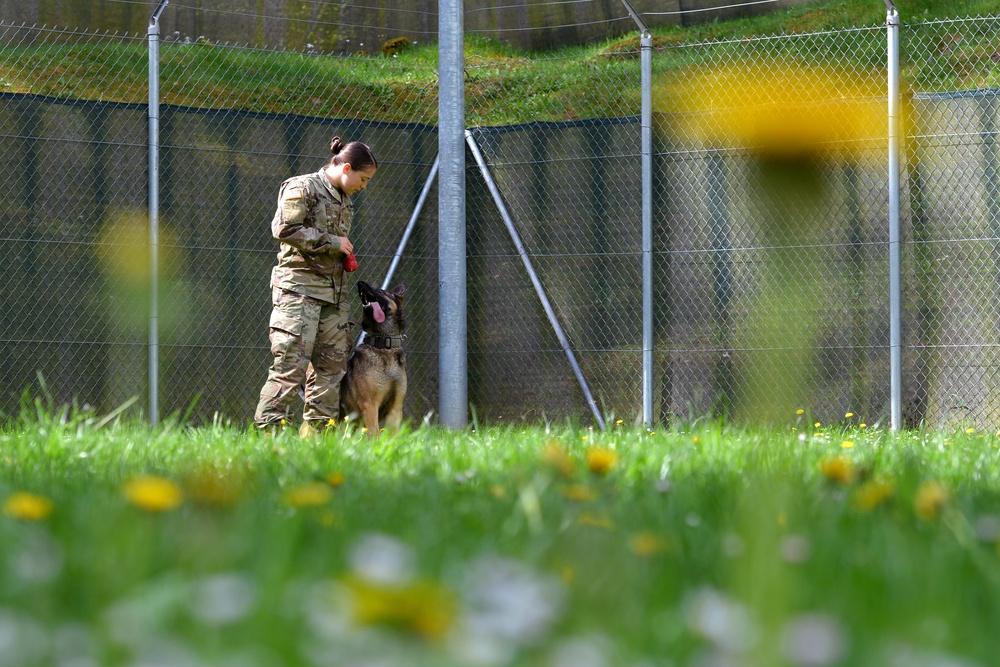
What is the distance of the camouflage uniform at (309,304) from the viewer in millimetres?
6352

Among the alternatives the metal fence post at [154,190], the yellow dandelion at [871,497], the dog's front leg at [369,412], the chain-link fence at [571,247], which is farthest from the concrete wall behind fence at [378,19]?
the yellow dandelion at [871,497]

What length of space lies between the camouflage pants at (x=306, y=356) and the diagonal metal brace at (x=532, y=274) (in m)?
2.04

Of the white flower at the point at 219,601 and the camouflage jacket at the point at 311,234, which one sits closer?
the white flower at the point at 219,601

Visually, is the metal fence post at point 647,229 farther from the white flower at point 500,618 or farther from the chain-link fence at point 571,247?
the white flower at point 500,618

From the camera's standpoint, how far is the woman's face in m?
6.52

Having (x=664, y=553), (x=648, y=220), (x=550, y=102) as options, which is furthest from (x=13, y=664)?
(x=550, y=102)

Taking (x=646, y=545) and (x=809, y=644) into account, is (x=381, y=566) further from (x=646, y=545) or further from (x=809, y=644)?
(x=646, y=545)

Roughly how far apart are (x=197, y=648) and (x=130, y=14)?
13835 millimetres

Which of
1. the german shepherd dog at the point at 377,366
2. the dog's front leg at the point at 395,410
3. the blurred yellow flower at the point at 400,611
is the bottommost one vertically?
the dog's front leg at the point at 395,410

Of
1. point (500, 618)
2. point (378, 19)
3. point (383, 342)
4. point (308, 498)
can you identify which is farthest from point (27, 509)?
point (378, 19)

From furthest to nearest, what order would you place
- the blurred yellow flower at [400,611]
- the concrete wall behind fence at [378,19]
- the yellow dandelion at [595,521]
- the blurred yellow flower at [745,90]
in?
the concrete wall behind fence at [378,19] < the blurred yellow flower at [745,90] < the yellow dandelion at [595,521] < the blurred yellow flower at [400,611]

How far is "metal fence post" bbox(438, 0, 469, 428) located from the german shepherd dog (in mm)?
1218

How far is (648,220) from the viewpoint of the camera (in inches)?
316

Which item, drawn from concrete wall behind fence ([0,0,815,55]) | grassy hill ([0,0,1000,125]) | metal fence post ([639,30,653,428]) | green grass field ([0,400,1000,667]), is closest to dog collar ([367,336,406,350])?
metal fence post ([639,30,653,428])
